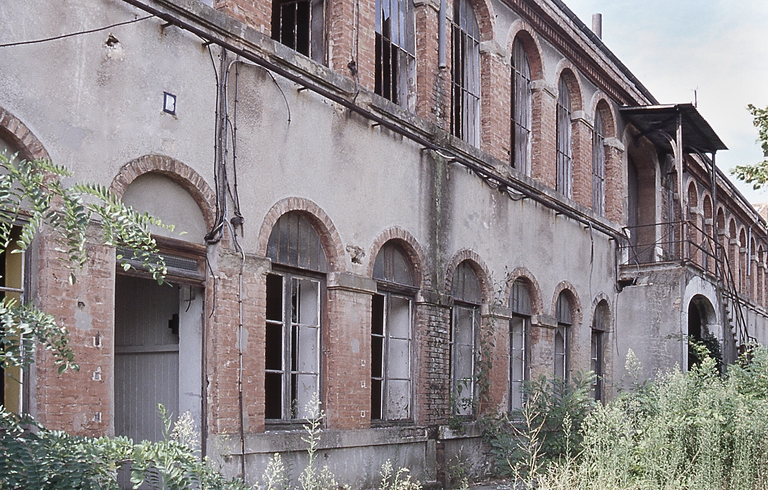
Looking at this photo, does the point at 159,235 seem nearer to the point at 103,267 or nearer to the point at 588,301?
the point at 103,267

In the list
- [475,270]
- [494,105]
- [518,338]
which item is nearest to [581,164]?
[494,105]

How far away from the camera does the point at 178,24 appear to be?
27.5 ft

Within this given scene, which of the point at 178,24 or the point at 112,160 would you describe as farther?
the point at 178,24

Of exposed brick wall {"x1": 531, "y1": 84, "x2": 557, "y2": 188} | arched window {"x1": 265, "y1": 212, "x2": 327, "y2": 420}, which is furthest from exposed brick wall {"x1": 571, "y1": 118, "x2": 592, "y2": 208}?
arched window {"x1": 265, "y1": 212, "x2": 327, "y2": 420}

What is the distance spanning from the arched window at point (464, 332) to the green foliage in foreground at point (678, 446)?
2.65 m

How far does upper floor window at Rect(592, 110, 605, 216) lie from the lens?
19.0m

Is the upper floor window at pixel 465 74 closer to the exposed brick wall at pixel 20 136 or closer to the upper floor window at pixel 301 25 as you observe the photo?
the upper floor window at pixel 301 25

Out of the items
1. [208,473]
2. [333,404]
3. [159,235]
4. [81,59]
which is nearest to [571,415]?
[333,404]

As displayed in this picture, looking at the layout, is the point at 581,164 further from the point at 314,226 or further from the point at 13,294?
the point at 13,294

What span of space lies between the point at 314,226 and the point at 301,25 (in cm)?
256

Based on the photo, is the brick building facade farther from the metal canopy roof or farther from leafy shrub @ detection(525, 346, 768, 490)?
leafy shrub @ detection(525, 346, 768, 490)

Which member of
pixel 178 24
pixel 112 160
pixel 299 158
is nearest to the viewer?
pixel 112 160

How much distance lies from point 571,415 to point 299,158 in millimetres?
5431

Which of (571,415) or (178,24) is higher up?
(178,24)
